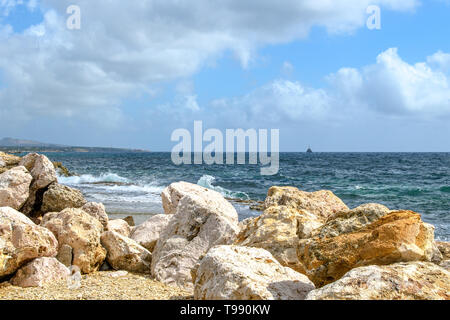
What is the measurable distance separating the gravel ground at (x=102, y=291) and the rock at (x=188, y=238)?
237mm

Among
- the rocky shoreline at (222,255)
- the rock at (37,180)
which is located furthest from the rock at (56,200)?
the rocky shoreline at (222,255)

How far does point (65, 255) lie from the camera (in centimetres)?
586

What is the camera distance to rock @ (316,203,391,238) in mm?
4539

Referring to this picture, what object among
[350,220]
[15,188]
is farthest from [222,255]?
[15,188]

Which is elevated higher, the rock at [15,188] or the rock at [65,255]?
the rock at [15,188]

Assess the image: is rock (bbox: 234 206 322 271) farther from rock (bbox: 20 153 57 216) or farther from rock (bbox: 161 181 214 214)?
rock (bbox: 20 153 57 216)

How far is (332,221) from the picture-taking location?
4.75 m

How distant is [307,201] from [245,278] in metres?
5.23

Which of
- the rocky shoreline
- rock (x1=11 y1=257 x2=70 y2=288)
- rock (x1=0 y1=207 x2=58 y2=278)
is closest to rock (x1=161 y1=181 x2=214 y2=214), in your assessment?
the rocky shoreline

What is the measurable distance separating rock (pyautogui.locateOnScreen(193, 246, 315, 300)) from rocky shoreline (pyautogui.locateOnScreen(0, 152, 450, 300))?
0.04 ft

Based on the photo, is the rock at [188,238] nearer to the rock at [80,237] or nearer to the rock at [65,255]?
the rock at [80,237]

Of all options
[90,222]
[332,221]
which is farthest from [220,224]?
[90,222]

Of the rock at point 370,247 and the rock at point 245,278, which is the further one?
the rock at point 370,247

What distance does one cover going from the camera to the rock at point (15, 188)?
7777mm
